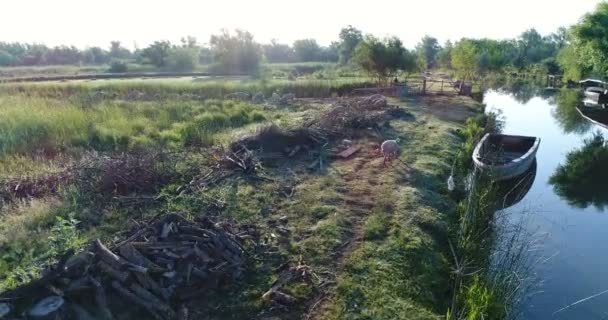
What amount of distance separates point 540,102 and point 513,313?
119 ft

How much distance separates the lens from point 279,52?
311 ft

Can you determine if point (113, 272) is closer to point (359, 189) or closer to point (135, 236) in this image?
point (135, 236)

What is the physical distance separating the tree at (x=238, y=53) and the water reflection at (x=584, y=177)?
40.9 meters

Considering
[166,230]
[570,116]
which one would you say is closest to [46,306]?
[166,230]

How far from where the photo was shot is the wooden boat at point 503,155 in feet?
36.6

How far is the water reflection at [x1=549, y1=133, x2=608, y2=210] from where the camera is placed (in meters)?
12.4

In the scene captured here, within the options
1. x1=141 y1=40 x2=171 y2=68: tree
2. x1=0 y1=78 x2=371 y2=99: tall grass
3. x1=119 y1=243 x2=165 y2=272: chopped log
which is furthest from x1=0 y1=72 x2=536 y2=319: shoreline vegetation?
x1=141 y1=40 x2=171 y2=68: tree

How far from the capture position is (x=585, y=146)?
1908 centimetres

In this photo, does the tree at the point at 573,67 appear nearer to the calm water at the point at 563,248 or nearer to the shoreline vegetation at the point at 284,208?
the calm water at the point at 563,248

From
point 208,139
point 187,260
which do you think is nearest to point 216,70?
point 208,139

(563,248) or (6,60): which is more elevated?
(6,60)

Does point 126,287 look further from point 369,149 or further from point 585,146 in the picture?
point 585,146

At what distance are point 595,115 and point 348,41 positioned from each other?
4809cm

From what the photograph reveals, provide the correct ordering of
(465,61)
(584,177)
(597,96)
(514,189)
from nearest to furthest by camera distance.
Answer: (514,189) < (584,177) < (597,96) < (465,61)
